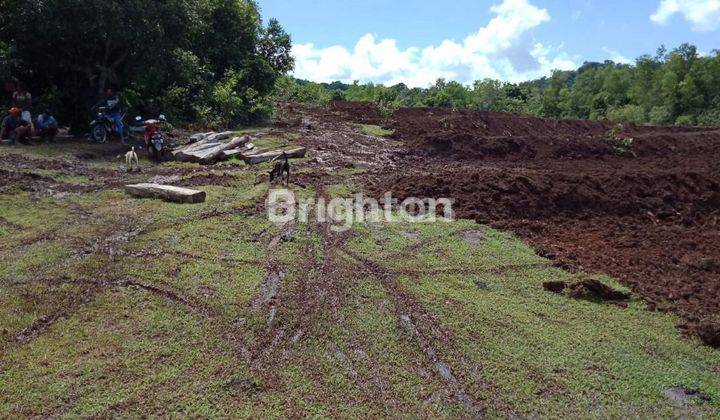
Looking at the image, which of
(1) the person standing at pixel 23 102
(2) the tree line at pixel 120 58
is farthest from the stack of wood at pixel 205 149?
(1) the person standing at pixel 23 102

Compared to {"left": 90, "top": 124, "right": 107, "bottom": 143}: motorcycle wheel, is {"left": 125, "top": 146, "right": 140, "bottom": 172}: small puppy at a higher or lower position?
lower

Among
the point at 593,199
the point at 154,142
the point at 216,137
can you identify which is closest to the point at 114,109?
the point at 154,142

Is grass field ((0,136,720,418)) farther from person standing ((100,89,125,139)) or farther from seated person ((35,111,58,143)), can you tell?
person standing ((100,89,125,139))

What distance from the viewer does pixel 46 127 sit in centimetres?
1285

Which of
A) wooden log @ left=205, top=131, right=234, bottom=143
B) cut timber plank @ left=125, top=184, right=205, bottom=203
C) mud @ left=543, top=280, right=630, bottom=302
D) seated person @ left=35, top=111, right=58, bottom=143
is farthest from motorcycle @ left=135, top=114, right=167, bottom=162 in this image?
mud @ left=543, top=280, right=630, bottom=302

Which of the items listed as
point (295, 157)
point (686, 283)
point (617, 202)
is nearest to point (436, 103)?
point (295, 157)

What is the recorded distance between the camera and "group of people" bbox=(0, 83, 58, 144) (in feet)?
40.5

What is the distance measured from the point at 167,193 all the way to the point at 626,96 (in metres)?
55.2

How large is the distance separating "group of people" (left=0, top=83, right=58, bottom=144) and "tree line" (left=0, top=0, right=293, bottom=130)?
0.70m

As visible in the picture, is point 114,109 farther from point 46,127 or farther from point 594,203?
point 594,203

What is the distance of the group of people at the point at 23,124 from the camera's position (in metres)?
12.3

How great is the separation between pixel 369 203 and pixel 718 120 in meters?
38.6

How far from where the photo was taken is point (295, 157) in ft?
44.4

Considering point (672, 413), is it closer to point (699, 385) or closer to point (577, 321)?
Answer: point (699, 385)
